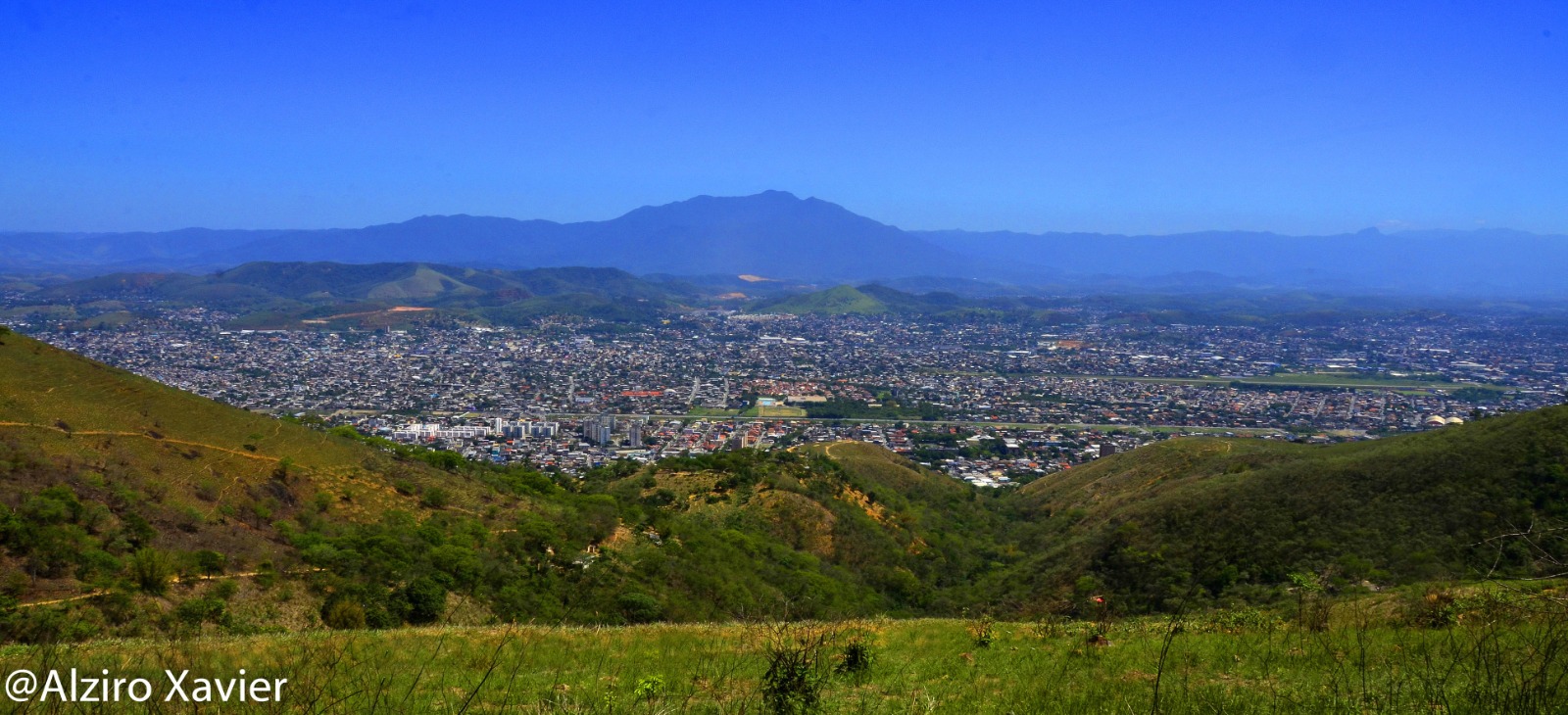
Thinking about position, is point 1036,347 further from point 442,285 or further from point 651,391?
point 442,285

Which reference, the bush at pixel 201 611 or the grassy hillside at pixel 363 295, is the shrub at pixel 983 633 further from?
the grassy hillside at pixel 363 295

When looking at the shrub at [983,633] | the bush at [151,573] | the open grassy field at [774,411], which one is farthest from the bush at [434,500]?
the open grassy field at [774,411]

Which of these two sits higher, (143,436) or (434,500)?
(143,436)

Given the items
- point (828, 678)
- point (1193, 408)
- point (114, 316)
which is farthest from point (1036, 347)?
point (114, 316)

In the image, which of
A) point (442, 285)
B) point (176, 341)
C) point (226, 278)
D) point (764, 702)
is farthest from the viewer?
point (442, 285)

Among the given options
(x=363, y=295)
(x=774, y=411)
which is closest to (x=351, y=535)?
(x=774, y=411)

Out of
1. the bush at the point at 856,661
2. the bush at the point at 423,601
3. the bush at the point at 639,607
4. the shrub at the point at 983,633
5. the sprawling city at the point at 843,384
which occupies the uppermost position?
the bush at the point at 856,661

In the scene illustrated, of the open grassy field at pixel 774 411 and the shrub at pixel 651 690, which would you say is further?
the open grassy field at pixel 774 411

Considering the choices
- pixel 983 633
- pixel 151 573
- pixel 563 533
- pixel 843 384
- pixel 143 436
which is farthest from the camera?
pixel 843 384

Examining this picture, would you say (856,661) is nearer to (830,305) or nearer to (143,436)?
(143,436)
